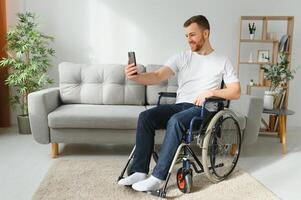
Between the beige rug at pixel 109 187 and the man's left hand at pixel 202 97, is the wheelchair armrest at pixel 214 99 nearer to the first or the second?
the man's left hand at pixel 202 97

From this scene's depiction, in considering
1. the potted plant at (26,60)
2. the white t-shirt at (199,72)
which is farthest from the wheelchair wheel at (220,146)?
the potted plant at (26,60)

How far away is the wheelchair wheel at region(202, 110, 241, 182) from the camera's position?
1.75 m

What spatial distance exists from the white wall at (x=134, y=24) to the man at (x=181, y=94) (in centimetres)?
135

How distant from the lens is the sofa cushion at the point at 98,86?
8.85 ft

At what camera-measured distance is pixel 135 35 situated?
3.29 m

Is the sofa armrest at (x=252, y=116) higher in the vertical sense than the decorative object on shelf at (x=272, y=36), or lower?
lower

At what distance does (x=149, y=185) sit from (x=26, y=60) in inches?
78.0

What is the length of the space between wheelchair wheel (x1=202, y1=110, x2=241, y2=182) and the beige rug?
76 millimetres

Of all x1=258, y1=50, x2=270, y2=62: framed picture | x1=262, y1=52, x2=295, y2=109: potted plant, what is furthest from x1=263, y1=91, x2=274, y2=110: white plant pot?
x1=258, y1=50, x2=270, y2=62: framed picture

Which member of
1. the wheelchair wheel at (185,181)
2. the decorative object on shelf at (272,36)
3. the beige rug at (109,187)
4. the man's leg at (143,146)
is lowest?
the beige rug at (109,187)

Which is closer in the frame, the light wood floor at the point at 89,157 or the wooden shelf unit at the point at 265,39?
the light wood floor at the point at 89,157

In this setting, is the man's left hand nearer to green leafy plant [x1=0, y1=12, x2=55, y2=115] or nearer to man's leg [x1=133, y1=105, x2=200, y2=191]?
man's leg [x1=133, y1=105, x2=200, y2=191]

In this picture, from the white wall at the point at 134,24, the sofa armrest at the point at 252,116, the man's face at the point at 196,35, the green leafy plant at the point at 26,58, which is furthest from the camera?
the white wall at the point at 134,24

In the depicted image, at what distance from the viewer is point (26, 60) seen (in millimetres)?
2945
